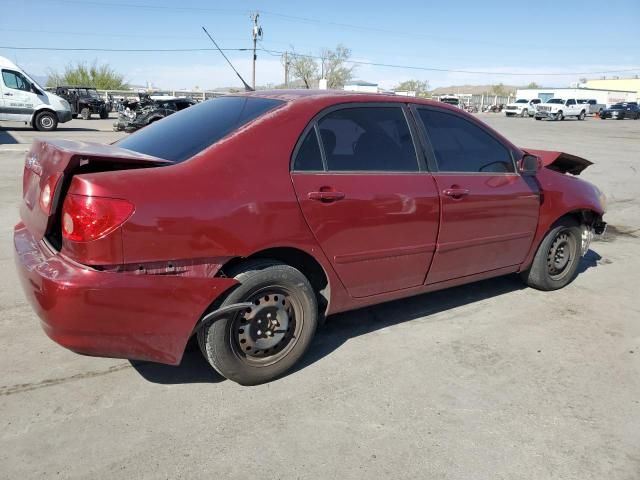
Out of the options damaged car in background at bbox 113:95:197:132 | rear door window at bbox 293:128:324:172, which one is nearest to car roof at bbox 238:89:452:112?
rear door window at bbox 293:128:324:172

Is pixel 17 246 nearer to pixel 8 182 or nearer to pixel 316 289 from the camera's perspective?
pixel 316 289

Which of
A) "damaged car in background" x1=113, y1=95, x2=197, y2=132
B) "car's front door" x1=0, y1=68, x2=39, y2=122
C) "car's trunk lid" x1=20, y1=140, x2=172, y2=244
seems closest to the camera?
"car's trunk lid" x1=20, y1=140, x2=172, y2=244

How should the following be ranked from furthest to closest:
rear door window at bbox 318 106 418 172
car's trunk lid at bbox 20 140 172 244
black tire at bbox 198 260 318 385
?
rear door window at bbox 318 106 418 172
black tire at bbox 198 260 318 385
car's trunk lid at bbox 20 140 172 244

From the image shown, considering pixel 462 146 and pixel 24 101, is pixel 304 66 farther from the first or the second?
pixel 462 146

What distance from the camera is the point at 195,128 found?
326 cm

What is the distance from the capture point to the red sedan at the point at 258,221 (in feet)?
8.34

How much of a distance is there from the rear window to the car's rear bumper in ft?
2.33

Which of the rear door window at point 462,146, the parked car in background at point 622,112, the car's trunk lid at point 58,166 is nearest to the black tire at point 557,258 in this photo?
the rear door window at point 462,146

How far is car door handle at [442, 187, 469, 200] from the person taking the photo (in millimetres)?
3645

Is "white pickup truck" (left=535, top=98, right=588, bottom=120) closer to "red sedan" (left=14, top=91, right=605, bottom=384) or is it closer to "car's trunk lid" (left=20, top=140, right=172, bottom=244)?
"red sedan" (left=14, top=91, right=605, bottom=384)

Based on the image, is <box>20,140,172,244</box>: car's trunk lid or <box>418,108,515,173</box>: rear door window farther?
<box>418,108,515,173</box>: rear door window

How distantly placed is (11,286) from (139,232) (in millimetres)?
2553

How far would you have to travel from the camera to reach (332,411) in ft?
9.45

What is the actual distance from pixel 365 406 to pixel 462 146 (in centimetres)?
205
